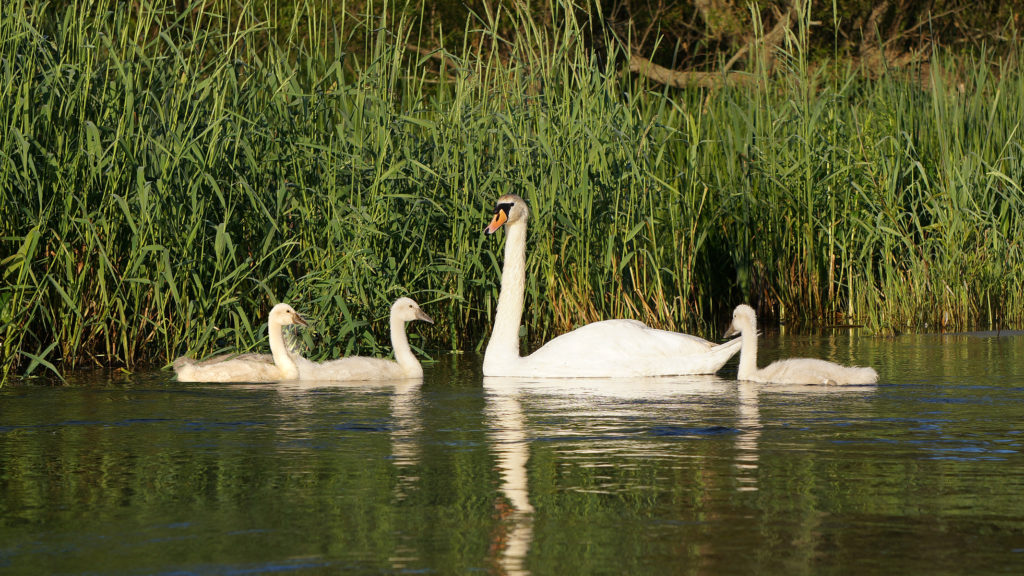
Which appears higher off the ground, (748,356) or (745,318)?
(745,318)

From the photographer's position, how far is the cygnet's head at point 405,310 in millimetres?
9734

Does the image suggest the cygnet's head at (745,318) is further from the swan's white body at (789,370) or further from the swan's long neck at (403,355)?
the swan's long neck at (403,355)

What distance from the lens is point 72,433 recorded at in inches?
287

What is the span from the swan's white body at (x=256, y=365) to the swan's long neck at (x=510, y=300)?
1167 mm

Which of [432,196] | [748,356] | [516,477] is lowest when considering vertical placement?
[516,477]

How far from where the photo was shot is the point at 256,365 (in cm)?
935

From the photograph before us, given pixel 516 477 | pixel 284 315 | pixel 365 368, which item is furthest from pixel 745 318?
pixel 516 477

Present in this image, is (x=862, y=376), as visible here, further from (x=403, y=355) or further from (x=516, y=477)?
(x=516, y=477)

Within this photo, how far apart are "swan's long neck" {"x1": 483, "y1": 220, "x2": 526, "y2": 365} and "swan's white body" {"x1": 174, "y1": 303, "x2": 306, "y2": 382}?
1167 mm

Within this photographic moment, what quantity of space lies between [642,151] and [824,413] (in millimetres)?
3858

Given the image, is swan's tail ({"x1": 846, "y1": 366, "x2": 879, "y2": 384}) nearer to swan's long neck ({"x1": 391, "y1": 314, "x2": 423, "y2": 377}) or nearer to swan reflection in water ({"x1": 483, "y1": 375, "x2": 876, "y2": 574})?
swan reflection in water ({"x1": 483, "y1": 375, "x2": 876, "y2": 574})

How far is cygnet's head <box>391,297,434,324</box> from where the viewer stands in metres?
9.73

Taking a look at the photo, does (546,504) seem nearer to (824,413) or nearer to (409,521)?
(409,521)

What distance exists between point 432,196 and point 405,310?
4.73 ft
